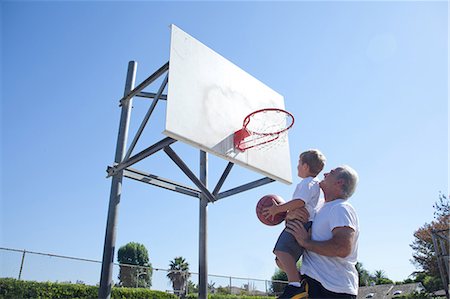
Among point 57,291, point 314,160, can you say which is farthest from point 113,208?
point 57,291

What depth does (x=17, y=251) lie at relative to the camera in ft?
27.0

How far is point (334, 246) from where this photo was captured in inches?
77.5

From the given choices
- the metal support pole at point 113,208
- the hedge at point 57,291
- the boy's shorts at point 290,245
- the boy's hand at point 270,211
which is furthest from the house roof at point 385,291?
the boy's shorts at point 290,245

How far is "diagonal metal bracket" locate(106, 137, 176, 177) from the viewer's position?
514cm

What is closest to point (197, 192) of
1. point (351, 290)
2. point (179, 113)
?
point (179, 113)

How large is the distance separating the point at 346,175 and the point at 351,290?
2.16 ft

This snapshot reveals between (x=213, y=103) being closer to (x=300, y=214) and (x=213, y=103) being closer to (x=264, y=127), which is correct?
(x=264, y=127)

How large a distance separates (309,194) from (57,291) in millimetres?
9283

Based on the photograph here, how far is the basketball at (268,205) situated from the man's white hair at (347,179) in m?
0.73

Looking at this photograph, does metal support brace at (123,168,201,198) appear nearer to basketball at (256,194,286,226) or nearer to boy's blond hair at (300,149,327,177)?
basketball at (256,194,286,226)

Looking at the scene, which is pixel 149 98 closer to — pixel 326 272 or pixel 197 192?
pixel 197 192

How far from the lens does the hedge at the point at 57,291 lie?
7.90 meters

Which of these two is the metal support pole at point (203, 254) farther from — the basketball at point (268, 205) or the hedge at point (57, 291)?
the hedge at point (57, 291)

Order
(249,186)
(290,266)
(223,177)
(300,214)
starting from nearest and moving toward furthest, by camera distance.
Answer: (290,266), (300,214), (249,186), (223,177)
